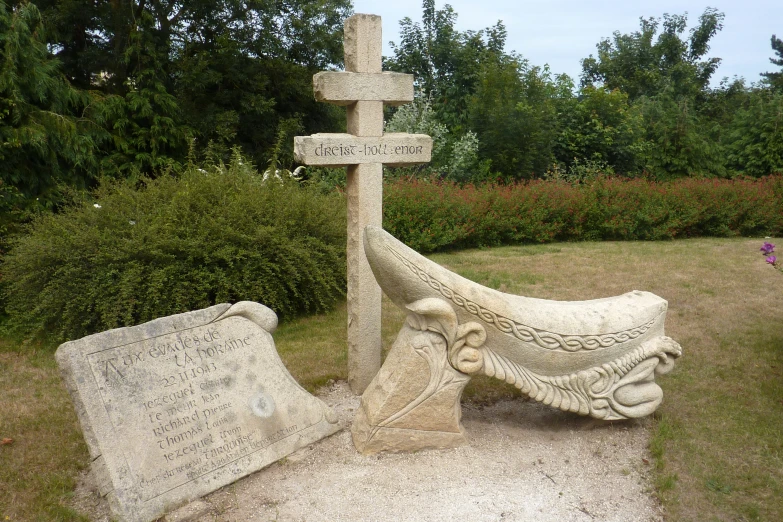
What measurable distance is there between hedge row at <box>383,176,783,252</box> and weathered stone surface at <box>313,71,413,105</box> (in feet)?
17.4

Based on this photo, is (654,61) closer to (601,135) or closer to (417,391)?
(601,135)

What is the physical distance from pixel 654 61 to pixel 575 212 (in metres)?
17.4

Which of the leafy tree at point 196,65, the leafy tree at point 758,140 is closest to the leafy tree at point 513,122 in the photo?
the leafy tree at point 196,65

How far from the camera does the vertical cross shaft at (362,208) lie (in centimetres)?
427

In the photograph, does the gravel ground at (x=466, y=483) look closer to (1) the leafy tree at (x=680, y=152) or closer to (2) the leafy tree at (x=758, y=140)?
(1) the leafy tree at (x=680, y=152)

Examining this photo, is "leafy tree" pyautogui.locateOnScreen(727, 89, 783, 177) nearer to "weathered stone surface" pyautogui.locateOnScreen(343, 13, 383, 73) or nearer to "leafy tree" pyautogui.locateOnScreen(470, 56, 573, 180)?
"leafy tree" pyautogui.locateOnScreen(470, 56, 573, 180)

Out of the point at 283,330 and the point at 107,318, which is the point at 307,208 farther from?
the point at 107,318

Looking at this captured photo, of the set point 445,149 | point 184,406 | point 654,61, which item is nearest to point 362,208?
point 184,406

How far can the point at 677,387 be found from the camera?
4750 mm

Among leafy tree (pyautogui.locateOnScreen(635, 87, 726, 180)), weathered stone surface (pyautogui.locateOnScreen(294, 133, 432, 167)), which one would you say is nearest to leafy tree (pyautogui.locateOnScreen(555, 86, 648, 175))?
leafy tree (pyautogui.locateOnScreen(635, 87, 726, 180))

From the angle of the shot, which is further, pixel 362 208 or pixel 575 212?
pixel 575 212

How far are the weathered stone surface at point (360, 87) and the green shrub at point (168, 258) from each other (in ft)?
7.52

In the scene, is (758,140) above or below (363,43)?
below

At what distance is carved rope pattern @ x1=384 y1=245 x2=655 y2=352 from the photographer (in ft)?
11.9
